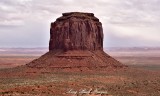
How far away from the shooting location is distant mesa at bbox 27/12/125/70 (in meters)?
96.9

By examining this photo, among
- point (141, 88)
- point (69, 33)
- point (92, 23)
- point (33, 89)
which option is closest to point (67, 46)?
point (69, 33)

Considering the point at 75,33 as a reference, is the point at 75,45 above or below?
below

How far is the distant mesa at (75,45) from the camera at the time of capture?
9694 centimetres

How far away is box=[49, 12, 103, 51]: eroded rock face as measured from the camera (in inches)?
4026

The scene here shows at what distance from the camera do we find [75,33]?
336 feet

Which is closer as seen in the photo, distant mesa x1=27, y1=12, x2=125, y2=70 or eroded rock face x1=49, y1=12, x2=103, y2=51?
distant mesa x1=27, y1=12, x2=125, y2=70

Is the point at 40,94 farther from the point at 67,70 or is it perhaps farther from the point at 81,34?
the point at 81,34

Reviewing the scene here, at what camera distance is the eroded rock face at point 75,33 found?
102250mm

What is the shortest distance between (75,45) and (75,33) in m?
3.43

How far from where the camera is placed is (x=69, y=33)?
337ft

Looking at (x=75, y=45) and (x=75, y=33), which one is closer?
(x=75, y=45)

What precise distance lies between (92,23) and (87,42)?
6040 millimetres

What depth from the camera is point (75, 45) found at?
102 metres

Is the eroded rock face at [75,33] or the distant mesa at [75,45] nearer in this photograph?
the distant mesa at [75,45]
